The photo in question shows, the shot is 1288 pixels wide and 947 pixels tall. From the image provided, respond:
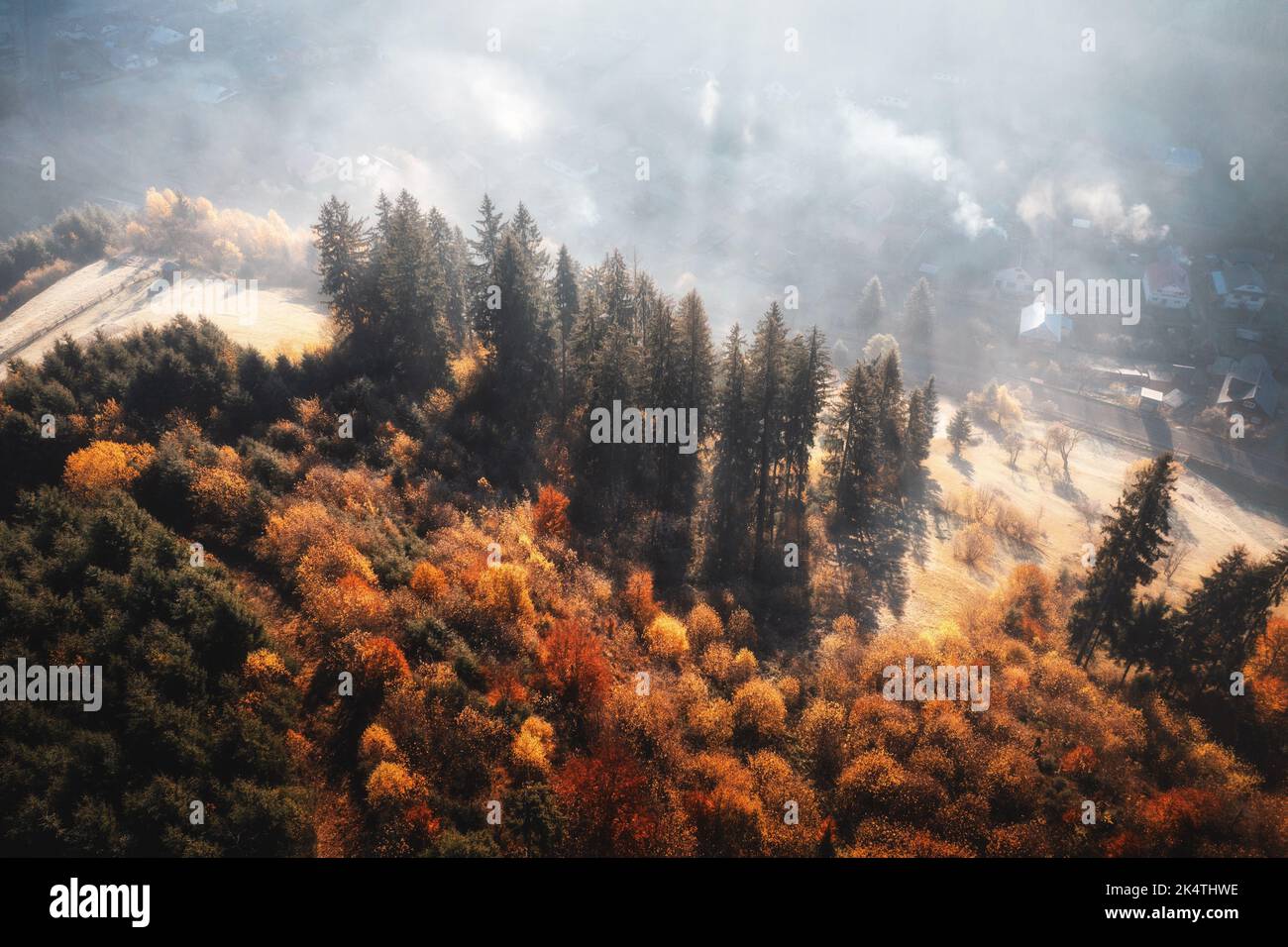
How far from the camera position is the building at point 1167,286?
108 m

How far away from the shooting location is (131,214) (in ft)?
281

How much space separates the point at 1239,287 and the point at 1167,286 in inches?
465

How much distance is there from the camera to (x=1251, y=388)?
8531 centimetres

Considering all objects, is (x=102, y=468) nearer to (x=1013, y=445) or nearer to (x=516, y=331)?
(x=516, y=331)

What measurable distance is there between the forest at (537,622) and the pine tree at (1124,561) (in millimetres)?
175

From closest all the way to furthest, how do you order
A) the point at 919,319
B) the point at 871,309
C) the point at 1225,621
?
1. the point at 1225,621
2. the point at 919,319
3. the point at 871,309

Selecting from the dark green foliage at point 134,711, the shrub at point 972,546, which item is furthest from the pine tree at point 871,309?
the dark green foliage at point 134,711

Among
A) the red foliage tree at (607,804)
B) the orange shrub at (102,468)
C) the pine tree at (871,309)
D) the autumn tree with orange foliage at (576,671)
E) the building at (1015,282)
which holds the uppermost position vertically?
the building at (1015,282)

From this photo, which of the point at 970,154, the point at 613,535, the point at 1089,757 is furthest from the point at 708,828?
the point at 970,154

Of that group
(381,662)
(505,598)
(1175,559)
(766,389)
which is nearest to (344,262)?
(505,598)

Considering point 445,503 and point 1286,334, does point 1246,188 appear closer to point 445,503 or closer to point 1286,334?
point 1286,334

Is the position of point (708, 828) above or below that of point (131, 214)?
below

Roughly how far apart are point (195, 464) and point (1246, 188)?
19080 cm

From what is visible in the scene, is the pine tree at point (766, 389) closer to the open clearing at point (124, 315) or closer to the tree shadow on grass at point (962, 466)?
the tree shadow on grass at point (962, 466)
